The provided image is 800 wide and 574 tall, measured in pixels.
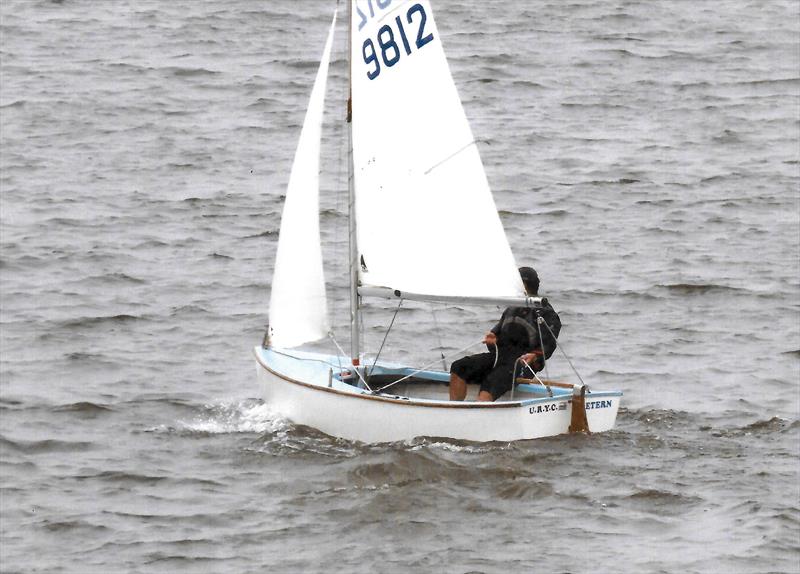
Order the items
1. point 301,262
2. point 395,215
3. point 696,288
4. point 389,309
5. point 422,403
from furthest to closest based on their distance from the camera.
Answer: point 696,288, point 389,309, point 301,262, point 395,215, point 422,403

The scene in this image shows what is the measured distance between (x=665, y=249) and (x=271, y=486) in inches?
408

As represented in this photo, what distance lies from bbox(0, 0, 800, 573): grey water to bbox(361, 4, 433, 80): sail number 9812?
372 centimetres

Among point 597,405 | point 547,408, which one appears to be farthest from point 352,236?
point 597,405

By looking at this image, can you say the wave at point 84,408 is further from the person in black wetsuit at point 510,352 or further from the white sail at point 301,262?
the person in black wetsuit at point 510,352

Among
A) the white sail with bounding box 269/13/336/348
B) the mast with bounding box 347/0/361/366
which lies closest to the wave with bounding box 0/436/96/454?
the white sail with bounding box 269/13/336/348

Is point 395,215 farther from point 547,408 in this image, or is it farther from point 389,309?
point 389,309

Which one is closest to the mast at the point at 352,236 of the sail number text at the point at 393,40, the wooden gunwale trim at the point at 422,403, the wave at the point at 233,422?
the sail number text at the point at 393,40

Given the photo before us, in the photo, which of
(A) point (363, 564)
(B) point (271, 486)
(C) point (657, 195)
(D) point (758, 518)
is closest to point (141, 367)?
(B) point (271, 486)

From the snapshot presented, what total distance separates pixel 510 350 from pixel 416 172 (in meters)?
1.99

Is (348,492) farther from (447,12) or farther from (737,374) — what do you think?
(447,12)

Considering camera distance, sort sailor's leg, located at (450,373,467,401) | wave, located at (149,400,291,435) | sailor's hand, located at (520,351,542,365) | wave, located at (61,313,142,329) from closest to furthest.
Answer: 1. sailor's hand, located at (520,351,542,365)
2. sailor's leg, located at (450,373,467,401)
3. wave, located at (149,400,291,435)
4. wave, located at (61,313,142,329)

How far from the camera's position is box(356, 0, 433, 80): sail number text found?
1606 cm

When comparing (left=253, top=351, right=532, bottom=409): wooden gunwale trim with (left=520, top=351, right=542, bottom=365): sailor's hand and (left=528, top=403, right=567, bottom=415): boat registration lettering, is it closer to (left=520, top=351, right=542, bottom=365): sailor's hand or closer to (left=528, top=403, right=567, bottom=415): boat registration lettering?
(left=528, top=403, right=567, bottom=415): boat registration lettering

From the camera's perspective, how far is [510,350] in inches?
637
